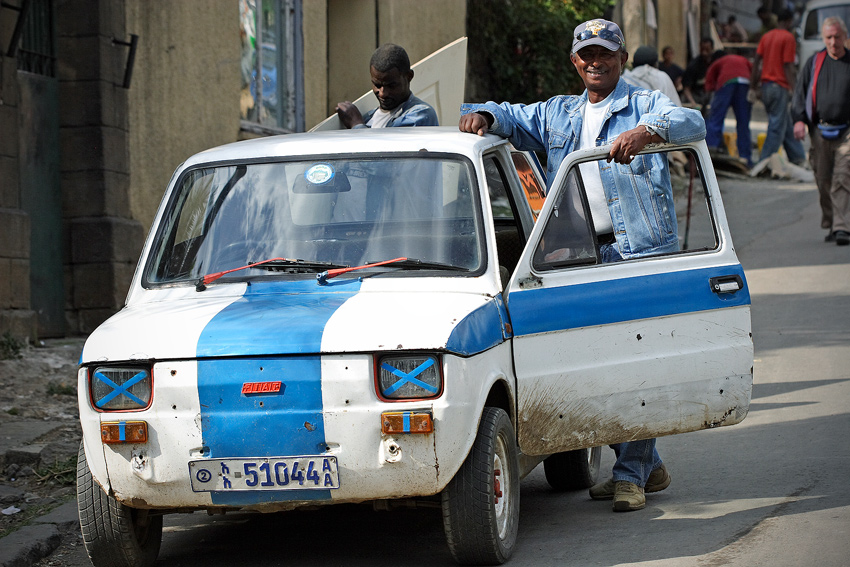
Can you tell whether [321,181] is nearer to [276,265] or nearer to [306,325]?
[276,265]

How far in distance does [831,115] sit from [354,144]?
27.6 ft

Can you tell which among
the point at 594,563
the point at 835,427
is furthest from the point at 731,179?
the point at 594,563

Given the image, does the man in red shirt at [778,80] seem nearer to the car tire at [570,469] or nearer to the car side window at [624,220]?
the car tire at [570,469]

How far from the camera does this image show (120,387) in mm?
4469

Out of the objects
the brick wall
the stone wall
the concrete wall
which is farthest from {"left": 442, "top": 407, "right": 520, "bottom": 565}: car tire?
the concrete wall

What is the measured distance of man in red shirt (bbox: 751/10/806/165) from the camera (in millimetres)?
19719

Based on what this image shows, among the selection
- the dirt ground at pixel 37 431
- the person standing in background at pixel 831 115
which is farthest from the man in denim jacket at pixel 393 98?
the person standing in background at pixel 831 115

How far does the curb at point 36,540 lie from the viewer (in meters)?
5.09

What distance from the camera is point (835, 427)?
681 centimetres

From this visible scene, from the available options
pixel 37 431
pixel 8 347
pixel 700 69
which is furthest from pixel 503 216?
pixel 700 69

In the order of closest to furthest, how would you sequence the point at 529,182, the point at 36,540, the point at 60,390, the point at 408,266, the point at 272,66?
the point at 408,266 → the point at 36,540 → the point at 529,182 → the point at 60,390 → the point at 272,66

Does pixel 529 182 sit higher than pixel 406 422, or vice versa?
pixel 529 182

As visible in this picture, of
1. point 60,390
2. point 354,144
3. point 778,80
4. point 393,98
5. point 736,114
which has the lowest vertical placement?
point 60,390

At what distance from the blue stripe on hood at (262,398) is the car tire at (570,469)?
1.96 metres
